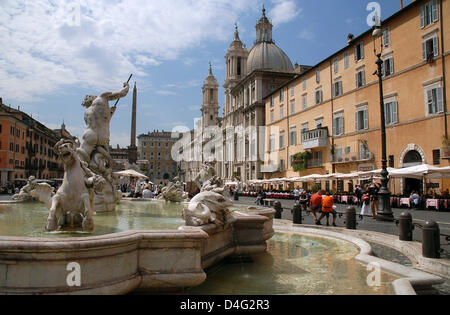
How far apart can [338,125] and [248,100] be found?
26945 mm

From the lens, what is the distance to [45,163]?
61469mm

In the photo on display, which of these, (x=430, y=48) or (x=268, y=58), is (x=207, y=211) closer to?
(x=430, y=48)

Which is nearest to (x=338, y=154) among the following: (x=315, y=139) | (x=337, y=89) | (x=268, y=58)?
(x=315, y=139)

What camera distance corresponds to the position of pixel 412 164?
24.3 m

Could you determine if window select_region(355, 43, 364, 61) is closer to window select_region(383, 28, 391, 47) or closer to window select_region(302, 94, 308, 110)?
window select_region(383, 28, 391, 47)

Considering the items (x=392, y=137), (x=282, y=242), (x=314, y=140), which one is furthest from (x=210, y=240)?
(x=314, y=140)

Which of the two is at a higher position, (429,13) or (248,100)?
(248,100)

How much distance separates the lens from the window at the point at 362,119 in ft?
95.8

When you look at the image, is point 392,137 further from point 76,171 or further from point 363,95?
point 76,171

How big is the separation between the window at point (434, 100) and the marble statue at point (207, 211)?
2199cm

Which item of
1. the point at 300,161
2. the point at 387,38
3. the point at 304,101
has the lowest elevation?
the point at 300,161

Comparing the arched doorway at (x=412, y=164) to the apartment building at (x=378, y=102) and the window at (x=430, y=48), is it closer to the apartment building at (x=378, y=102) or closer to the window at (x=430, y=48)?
the apartment building at (x=378, y=102)

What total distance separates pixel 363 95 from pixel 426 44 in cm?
692
